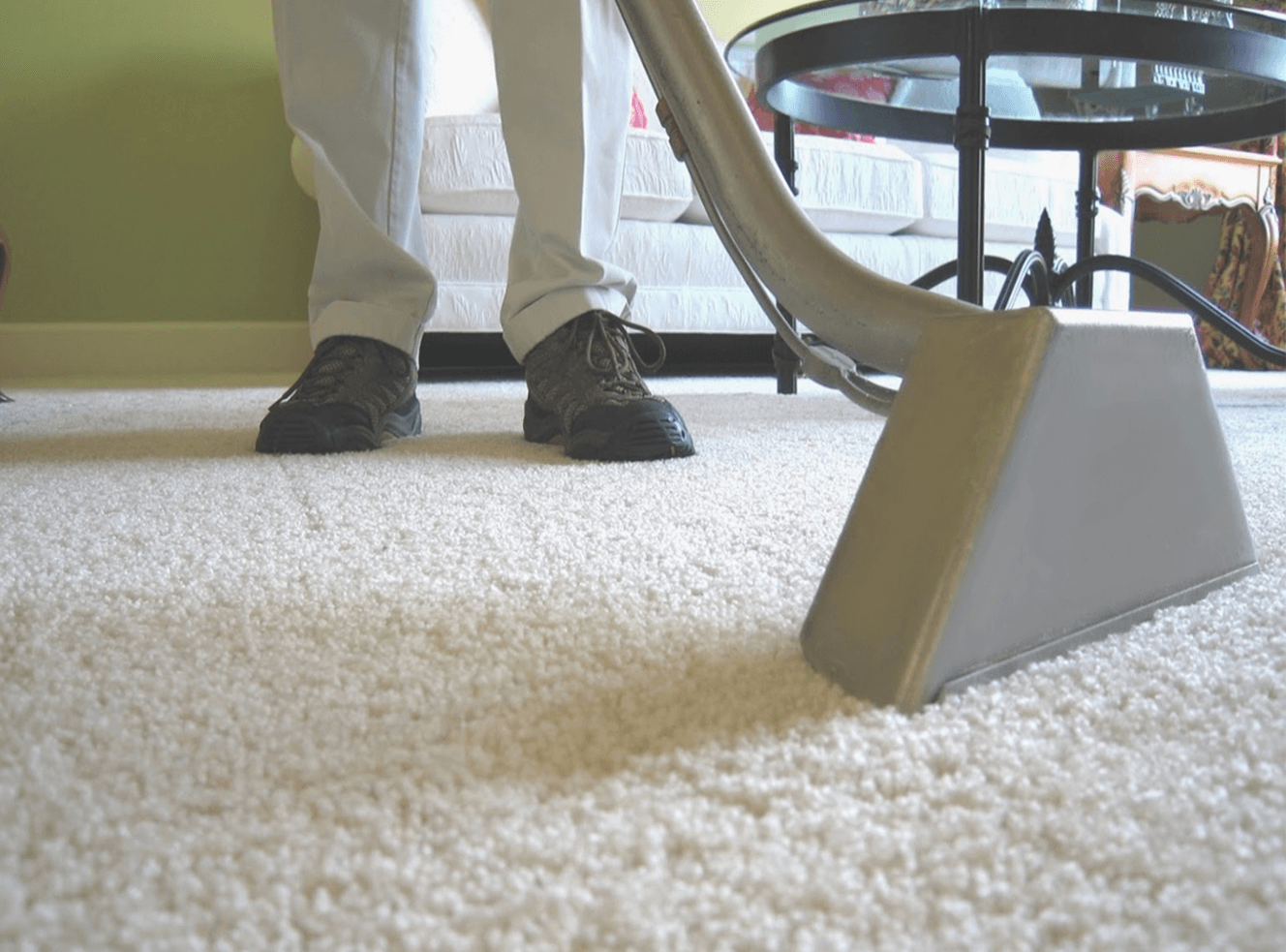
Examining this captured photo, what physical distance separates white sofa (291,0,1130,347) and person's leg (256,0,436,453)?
3.48 feet

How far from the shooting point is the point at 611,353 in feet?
3.17

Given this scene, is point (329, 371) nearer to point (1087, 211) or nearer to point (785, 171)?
point (785, 171)

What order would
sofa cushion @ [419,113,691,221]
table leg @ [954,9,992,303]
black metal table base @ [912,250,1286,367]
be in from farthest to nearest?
sofa cushion @ [419,113,691,221] < black metal table base @ [912,250,1286,367] < table leg @ [954,9,992,303]

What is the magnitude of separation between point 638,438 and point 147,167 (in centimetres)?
232

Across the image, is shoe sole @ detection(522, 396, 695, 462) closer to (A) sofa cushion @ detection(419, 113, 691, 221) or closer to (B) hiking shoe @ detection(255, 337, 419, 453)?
(B) hiking shoe @ detection(255, 337, 419, 453)

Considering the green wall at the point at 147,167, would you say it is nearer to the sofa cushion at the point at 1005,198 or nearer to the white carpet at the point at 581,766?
the sofa cushion at the point at 1005,198

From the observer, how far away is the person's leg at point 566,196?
0.95 metres

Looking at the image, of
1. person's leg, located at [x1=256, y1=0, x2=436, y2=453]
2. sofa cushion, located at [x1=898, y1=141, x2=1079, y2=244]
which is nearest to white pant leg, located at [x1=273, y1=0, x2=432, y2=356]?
person's leg, located at [x1=256, y1=0, x2=436, y2=453]

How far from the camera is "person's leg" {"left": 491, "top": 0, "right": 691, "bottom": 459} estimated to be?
0.95 metres

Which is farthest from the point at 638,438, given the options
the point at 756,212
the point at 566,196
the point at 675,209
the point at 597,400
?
the point at 675,209

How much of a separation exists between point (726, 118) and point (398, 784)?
35 cm

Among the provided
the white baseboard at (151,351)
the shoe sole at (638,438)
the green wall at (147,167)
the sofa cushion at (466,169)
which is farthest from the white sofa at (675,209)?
the shoe sole at (638,438)

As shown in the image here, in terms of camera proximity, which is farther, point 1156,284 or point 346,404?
point 1156,284

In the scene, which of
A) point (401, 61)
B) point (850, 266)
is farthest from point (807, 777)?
point (401, 61)
